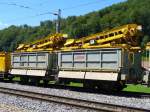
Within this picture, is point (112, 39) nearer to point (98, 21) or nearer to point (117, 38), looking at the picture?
point (117, 38)

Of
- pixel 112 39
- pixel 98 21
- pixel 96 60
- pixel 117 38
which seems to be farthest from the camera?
pixel 98 21

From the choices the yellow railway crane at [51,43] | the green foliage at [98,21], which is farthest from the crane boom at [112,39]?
the green foliage at [98,21]

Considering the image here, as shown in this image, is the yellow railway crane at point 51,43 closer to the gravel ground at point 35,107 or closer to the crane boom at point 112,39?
the crane boom at point 112,39

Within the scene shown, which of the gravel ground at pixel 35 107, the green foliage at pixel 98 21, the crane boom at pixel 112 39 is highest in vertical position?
the green foliage at pixel 98 21

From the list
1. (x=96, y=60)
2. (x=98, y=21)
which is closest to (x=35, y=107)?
(x=96, y=60)

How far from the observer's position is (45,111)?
46.0ft

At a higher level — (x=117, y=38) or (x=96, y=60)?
(x=117, y=38)

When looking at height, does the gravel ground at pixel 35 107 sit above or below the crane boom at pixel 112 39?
below

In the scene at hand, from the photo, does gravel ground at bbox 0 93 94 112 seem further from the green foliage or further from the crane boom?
the green foliage

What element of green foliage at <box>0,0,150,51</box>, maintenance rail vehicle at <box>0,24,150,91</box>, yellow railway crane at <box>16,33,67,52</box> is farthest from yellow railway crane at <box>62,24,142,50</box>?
green foliage at <box>0,0,150,51</box>

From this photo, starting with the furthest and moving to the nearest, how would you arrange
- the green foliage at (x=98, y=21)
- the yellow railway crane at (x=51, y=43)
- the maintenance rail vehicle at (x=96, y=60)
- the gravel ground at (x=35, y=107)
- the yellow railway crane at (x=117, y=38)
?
the green foliage at (x=98, y=21) < the yellow railway crane at (x=51, y=43) < the yellow railway crane at (x=117, y=38) < the maintenance rail vehicle at (x=96, y=60) < the gravel ground at (x=35, y=107)

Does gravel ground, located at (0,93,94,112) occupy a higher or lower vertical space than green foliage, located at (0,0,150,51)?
lower

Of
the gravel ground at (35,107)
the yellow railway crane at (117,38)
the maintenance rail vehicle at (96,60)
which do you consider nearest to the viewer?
the gravel ground at (35,107)

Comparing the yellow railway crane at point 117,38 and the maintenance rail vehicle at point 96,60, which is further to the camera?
the yellow railway crane at point 117,38
